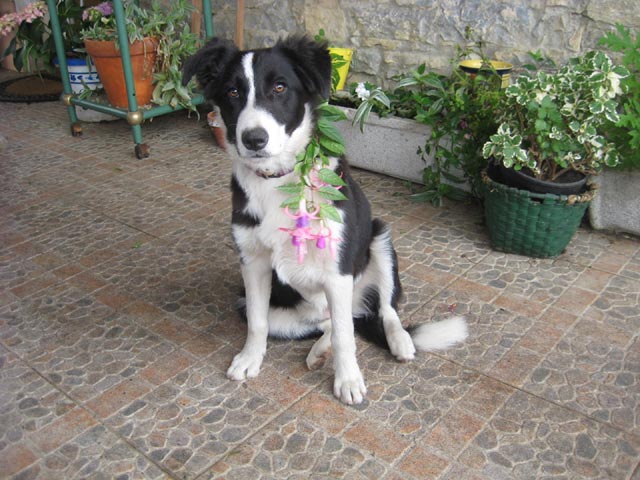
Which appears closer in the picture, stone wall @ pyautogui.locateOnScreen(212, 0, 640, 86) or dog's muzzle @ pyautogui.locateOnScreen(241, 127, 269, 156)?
dog's muzzle @ pyautogui.locateOnScreen(241, 127, 269, 156)

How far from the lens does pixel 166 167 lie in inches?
177

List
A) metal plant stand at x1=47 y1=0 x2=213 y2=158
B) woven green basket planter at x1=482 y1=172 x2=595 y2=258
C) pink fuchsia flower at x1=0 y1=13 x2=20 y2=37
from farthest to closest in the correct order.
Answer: pink fuchsia flower at x1=0 y1=13 x2=20 y2=37 < metal plant stand at x1=47 y1=0 x2=213 y2=158 < woven green basket planter at x1=482 y1=172 x2=595 y2=258

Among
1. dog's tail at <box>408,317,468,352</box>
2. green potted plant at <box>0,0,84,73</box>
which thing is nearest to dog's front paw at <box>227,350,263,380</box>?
dog's tail at <box>408,317,468,352</box>

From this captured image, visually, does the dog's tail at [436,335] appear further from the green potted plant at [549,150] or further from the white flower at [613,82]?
the white flower at [613,82]

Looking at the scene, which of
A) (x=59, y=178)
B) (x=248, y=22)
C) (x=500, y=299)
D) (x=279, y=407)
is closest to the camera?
(x=279, y=407)

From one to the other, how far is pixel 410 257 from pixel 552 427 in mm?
1316

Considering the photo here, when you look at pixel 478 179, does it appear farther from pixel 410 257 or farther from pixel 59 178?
pixel 59 178

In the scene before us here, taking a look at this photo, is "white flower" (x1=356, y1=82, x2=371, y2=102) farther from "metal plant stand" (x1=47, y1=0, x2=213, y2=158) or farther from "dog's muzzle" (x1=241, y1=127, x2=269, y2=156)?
"dog's muzzle" (x1=241, y1=127, x2=269, y2=156)

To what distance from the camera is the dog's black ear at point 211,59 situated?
6.71ft

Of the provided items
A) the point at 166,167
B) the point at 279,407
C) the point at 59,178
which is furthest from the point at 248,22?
the point at 279,407

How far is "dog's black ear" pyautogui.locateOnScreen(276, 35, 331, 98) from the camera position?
2.01m

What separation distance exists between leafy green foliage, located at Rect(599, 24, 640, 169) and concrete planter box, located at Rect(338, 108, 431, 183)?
118 centimetres

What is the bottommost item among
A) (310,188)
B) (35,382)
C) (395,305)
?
(35,382)

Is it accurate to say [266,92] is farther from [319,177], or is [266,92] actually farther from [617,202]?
[617,202]
